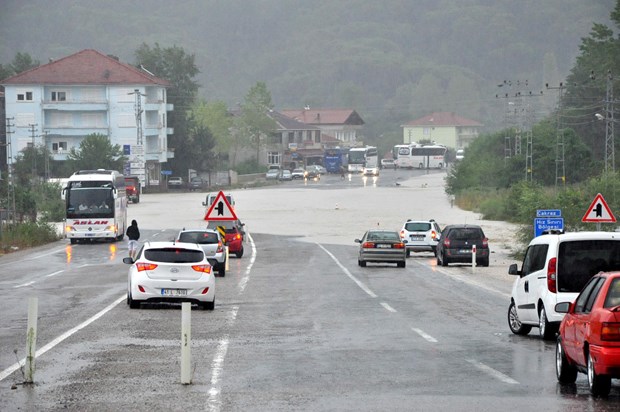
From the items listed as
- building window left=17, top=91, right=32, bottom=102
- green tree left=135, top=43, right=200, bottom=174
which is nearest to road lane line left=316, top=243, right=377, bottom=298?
building window left=17, top=91, right=32, bottom=102

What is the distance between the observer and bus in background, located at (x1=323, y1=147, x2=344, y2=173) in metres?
181

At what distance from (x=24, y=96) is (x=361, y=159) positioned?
210 feet

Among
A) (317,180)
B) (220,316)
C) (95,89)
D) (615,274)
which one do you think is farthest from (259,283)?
(317,180)

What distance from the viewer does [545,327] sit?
19078 millimetres

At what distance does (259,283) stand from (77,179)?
28.4m

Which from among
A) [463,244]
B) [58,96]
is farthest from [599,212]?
[58,96]

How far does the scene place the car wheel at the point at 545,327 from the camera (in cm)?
1902

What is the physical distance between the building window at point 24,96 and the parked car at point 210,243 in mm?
97256

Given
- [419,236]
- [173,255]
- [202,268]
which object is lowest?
[419,236]

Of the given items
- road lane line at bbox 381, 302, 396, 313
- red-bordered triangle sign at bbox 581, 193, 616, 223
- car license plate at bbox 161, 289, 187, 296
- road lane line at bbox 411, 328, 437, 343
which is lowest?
road lane line at bbox 381, 302, 396, 313

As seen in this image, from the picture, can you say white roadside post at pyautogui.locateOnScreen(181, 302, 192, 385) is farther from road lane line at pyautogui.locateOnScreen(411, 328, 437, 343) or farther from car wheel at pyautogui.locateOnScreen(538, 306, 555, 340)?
car wheel at pyautogui.locateOnScreen(538, 306, 555, 340)

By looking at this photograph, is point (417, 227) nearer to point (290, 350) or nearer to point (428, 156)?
point (290, 350)

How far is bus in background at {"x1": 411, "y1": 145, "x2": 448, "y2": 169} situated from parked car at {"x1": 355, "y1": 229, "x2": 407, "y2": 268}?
147 meters

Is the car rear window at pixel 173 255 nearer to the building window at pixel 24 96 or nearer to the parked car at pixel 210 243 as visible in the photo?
the parked car at pixel 210 243
